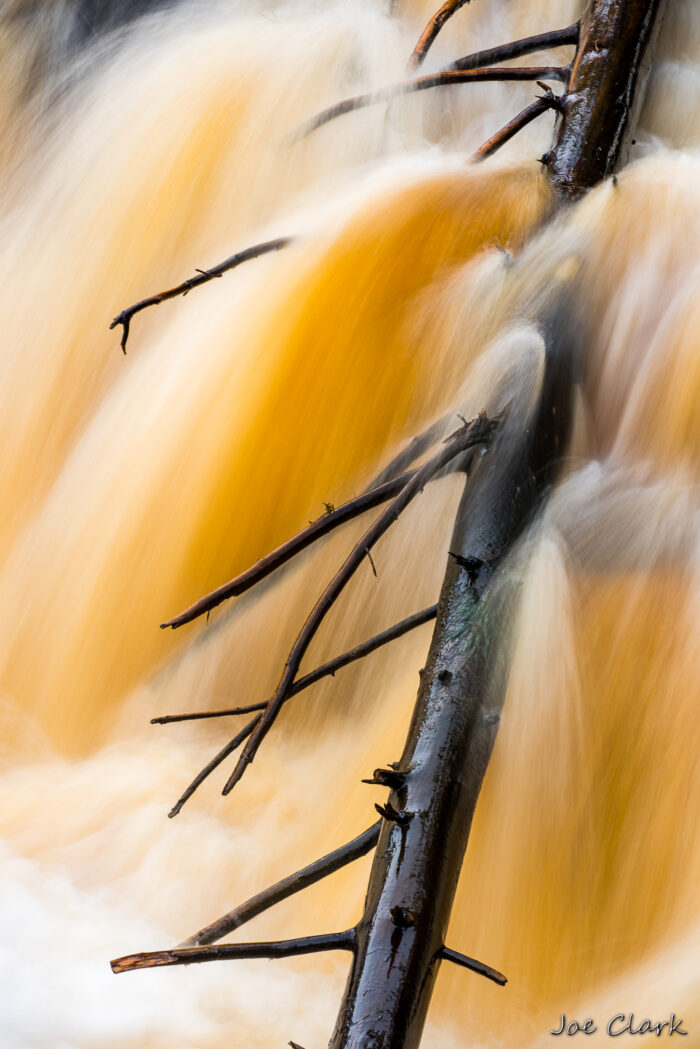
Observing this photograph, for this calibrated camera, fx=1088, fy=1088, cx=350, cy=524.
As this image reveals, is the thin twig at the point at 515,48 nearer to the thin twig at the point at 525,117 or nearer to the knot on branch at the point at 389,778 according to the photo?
the thin twig at the point at 525,117

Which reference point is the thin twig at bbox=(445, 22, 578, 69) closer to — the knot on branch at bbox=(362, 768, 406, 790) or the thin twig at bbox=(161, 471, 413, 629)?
the thin twig at bbox=(161, 471, 413, 629)

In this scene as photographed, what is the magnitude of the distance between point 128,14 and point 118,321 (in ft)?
7.20

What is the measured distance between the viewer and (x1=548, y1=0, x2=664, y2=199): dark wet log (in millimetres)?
2158

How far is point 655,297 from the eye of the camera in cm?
214

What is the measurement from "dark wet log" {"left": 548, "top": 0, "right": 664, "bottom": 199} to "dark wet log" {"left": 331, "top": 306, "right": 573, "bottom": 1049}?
70 centimetres

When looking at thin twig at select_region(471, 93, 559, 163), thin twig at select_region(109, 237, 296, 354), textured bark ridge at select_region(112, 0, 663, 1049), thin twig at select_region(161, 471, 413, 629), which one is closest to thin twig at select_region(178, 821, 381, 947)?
textured bark ridge at select_region(112, 0, 663, 1049)

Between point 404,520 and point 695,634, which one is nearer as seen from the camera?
point 695,634

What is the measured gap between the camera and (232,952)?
47.1 inches

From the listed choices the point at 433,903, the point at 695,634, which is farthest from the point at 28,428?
the point at 433,903

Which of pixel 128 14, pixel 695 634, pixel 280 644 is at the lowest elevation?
pixel 695 634

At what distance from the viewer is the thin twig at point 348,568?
133 centimetres

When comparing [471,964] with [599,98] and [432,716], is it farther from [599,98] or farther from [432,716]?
[599,98]

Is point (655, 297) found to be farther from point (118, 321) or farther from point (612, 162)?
point (118, 321)

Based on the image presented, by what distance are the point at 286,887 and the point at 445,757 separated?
248mm
